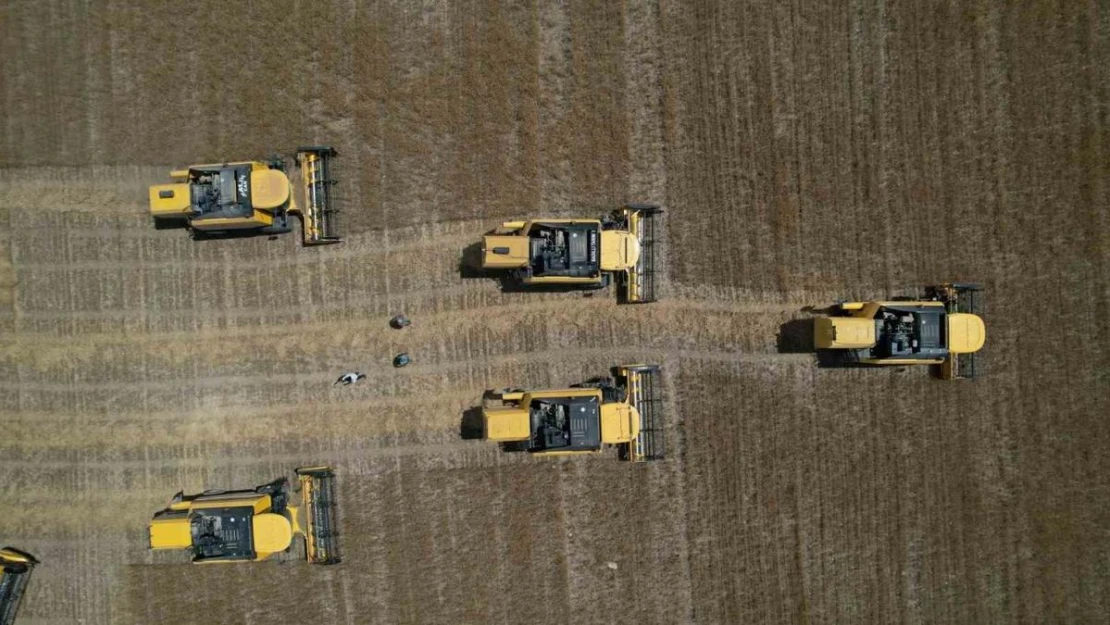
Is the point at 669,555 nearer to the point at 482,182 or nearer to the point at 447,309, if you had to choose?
the point at 447,309

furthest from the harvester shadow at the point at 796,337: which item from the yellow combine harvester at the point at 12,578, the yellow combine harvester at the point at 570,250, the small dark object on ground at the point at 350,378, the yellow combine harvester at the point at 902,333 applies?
the yellow combine harvester at the point at 12,578

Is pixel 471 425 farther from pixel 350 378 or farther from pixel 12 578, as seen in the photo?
pixel 12 578

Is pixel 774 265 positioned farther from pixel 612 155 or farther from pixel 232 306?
pixel 232 306

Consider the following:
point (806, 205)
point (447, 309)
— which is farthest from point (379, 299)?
point (806, 205)

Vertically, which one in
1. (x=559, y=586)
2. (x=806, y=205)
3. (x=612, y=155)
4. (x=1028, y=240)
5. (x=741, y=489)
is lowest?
(x=559, y=586)

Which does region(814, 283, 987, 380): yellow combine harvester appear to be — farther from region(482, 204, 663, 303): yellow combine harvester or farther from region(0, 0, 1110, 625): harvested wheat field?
region(482, 204, 663, 303): yellow combine harvester

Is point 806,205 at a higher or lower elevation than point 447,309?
higher

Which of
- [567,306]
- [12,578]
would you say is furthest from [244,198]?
[12,578]
